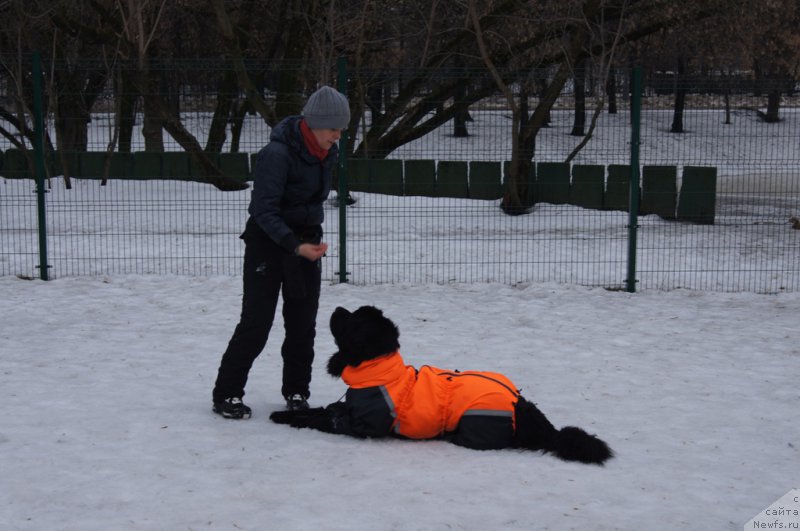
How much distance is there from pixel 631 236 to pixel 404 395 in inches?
211

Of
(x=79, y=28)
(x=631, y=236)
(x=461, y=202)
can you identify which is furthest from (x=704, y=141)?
(x=79, y=28)

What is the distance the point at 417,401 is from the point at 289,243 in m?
1.08

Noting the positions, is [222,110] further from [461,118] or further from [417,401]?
[417,401]

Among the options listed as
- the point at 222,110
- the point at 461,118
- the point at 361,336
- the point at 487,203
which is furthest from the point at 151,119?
the point at 361,336

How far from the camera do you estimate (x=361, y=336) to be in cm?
475

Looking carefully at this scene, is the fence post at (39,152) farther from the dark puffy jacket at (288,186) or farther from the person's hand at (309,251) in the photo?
the person's hand at (309,251)

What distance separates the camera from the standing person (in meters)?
4.89

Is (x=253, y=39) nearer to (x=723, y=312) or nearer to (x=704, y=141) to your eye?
(x=704, y=141)

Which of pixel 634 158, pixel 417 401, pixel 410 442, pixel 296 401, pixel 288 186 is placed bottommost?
pixel 410 442

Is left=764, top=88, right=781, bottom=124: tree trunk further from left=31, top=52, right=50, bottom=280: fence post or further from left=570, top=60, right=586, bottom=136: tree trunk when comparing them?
left=31, top=52, right=50, bottom=280: fence post

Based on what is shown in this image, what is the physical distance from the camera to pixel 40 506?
3.92 meters

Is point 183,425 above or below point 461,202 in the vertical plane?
below

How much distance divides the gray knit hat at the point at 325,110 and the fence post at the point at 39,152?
18.0 ft

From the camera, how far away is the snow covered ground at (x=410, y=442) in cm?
399
